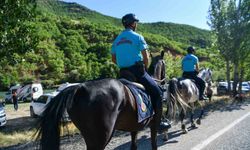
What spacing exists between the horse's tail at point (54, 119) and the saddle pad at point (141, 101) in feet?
4.20

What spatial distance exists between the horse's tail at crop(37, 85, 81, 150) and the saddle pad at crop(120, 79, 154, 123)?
128cm

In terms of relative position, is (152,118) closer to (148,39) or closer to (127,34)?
(127,34)

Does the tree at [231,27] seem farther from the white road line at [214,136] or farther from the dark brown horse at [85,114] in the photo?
the dark brown horse at [85,114]

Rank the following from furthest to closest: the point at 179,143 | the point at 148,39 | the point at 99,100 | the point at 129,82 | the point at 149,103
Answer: the point at 148,39
the point at 179,143
the point at 149,103
the point at 129,82
the point at 99,100

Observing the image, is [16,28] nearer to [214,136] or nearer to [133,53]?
[214,136]

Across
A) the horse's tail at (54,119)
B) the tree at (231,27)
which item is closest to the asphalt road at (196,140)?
the horse's tail at (54,119)

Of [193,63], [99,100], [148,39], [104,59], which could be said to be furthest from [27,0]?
[148,39]

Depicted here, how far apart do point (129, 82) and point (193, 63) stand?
7.29m

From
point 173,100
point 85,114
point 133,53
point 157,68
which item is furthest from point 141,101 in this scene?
point 173,100

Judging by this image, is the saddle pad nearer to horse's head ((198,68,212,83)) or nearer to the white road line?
the white road line

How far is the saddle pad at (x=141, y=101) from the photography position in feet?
20.0

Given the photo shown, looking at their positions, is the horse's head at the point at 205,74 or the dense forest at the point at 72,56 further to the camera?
the dense forest at the point at 72,56

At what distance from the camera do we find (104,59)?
269ft

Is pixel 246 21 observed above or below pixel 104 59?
above
